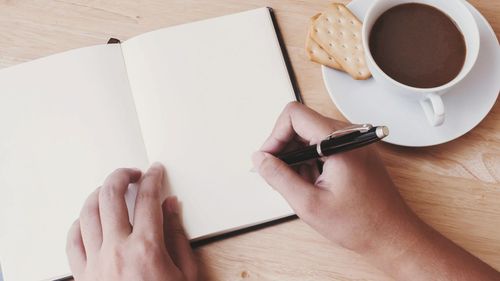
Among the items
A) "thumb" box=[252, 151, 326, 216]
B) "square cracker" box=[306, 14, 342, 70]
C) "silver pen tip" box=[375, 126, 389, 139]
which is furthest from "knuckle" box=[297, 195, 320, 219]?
"square cracker" box=[306, 14, 342, 70]

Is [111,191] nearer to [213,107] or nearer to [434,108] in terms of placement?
[213,107]

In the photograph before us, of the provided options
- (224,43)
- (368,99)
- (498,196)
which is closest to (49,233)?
(224,43)

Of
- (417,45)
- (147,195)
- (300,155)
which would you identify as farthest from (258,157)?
(417,45)

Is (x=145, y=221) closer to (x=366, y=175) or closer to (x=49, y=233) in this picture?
(x=49, y=233)

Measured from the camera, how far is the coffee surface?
26.1 inches

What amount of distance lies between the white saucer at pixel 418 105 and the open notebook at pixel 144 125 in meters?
0.09

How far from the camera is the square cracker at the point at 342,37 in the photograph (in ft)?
2.31

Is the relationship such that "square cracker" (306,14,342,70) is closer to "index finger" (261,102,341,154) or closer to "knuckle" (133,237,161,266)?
"index finger" (261,102,341,154)

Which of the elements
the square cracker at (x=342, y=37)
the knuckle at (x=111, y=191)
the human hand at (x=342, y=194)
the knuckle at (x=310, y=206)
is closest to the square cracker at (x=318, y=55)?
the square cracker at (x=342, y=37)

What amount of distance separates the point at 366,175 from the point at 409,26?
231mm

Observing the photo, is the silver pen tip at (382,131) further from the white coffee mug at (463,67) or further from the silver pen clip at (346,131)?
the white coffee mug at (463,67)

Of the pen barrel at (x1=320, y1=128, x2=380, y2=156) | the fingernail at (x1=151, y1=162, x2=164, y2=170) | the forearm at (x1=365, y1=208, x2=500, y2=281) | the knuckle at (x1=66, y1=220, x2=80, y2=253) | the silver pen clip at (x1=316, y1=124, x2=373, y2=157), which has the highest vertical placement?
the fingernail at (x1=151, y1=162, x2=164, y2=170)

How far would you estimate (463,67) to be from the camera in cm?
66

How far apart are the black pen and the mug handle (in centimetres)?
12
